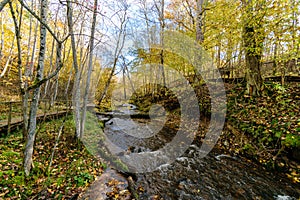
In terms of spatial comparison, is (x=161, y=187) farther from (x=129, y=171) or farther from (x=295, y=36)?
(x=295, y=36)

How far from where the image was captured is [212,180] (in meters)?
4.20

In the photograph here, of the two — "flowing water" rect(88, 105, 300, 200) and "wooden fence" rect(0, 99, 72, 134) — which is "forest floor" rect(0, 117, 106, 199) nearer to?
"wooden fence" rect(0, 99, 72, 134)

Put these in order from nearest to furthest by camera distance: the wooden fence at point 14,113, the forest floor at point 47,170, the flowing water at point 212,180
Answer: the forest floor at point 47,170 → the flowing water at point 212,180 → the wooden fence at point 14,113

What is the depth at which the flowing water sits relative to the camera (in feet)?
11.9

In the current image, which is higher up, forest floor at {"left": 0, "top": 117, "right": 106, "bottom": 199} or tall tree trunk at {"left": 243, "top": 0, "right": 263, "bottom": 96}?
tall tree trunk at {"left": 243, "top": 0, "right": 263, "bottom": 96}

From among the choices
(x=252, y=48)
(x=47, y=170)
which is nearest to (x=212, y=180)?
(x=47, y=170)

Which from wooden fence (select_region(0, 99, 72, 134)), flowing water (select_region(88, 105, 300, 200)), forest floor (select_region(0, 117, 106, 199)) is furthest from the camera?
wooden fence (select_region(0, 99, 72, 134))

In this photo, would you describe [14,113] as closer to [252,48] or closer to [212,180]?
[212,180]

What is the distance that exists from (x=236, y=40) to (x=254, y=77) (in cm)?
220

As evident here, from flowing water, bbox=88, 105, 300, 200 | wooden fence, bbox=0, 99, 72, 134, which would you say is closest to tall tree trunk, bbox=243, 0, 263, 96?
flowing water, bbox=88, 105, 300, 200

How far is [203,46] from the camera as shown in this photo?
287 inches

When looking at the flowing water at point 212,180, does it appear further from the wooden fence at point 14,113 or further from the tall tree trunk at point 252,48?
the tall tree trunk at point 252,48

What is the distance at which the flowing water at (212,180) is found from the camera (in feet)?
11.9

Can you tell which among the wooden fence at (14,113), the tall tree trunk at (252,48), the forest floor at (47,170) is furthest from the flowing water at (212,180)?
the tall tree trunk at (252,48)
